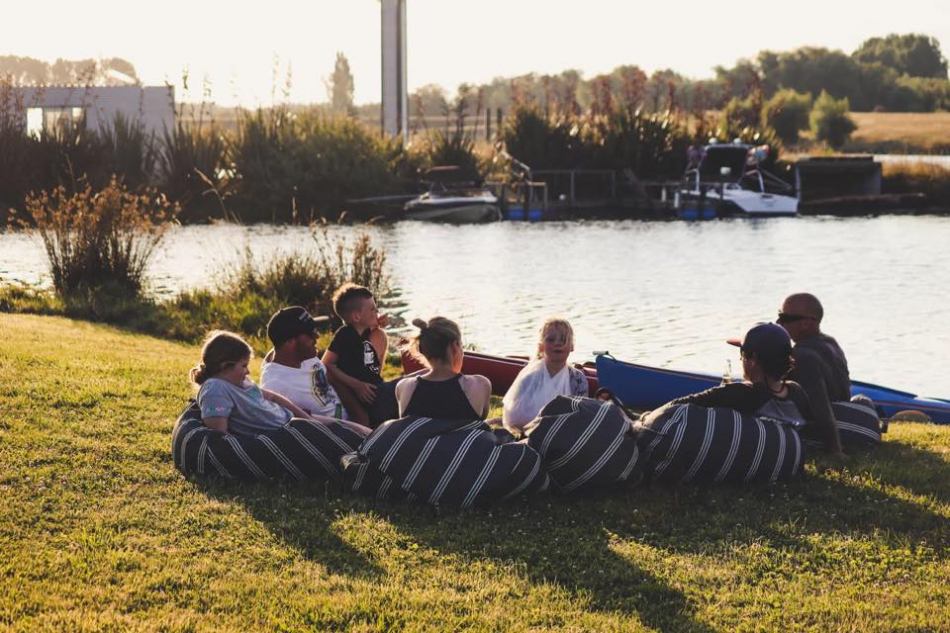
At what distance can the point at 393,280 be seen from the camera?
62.7ft

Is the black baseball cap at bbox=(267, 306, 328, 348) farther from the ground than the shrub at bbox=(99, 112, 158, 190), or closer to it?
closer to it

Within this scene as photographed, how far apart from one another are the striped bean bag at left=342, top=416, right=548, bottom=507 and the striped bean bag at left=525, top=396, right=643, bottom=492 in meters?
0.09

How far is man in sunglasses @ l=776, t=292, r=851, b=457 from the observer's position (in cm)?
689

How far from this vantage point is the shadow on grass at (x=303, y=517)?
5.01 meters

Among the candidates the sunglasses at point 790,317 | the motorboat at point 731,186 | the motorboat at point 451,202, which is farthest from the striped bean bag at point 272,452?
the motorboat at point 731,186

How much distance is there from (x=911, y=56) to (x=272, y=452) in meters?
114

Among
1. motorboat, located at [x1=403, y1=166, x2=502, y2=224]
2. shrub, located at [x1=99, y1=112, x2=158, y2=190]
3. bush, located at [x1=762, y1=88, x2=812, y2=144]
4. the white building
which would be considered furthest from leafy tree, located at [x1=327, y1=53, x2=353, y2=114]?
bush, located at [x1=762, y1=88, x2=812, y2=144]

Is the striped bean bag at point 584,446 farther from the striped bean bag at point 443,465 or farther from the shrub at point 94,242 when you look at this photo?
the shrub at point 94,242

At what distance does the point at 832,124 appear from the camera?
5984cm

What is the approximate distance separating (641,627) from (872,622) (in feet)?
2.85

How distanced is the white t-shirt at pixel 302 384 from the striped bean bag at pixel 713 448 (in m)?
1.90

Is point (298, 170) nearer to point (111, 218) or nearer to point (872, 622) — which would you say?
point (111, 218)

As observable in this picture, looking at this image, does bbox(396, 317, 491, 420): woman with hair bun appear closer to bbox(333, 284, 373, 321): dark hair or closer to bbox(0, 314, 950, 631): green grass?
bbox(0, 314, 950, 631): green grass

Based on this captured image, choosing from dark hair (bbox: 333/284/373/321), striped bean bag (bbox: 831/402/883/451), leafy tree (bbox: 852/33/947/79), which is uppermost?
leafy tree (bbox: 852/33/947/79)
